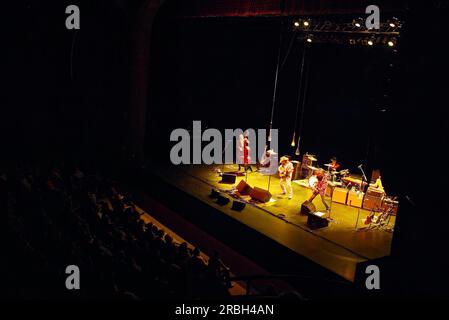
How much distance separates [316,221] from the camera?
8.44 meters

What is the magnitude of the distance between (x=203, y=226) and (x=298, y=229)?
212cm

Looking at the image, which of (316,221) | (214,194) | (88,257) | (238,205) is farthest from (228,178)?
(88,257)

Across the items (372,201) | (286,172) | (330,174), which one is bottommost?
(372,201)

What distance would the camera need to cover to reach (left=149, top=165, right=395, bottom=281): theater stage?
7230mm

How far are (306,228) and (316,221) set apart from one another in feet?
0.85

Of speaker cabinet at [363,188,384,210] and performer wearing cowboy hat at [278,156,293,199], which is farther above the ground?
performer wearing cowboy hat at [278,156,293,199]

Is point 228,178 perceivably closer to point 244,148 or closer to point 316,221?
point 244,148

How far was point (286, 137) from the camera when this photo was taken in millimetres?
13773

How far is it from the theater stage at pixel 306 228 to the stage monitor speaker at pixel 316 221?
111 millimetres

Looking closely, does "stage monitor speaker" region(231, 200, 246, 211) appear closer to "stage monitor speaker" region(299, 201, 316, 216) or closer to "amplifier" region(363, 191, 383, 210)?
"stage monitor speaker" region(299, 201, 316, 216)

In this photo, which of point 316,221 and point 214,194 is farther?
point 214,194

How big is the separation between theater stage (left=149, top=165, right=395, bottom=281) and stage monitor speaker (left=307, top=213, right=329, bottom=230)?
0.11 m

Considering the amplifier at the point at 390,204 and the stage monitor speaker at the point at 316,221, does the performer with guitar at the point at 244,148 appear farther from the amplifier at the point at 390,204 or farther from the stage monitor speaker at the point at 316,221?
the amplifier at the point at 390,204

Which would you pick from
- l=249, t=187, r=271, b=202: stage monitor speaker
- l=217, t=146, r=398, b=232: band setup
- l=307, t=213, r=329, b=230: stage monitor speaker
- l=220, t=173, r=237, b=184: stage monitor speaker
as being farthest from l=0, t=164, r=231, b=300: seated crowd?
l=220, t=173, r=237, b=184: stage monitor speaker
